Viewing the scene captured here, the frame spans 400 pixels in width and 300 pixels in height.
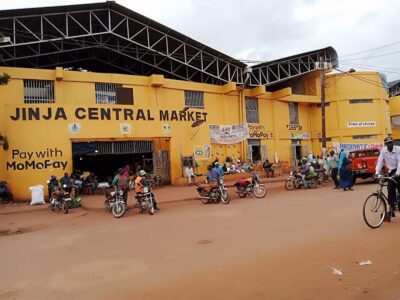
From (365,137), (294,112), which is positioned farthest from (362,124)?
(294,112)

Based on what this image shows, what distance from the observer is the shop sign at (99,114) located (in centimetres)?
1903

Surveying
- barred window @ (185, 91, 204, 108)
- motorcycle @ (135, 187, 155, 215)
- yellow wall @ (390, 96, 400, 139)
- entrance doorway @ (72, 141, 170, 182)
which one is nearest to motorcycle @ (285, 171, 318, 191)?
entrance doorway @ (72, 141, 170, 182)

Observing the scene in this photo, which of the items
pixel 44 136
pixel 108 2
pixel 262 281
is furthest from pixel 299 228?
pixel 108 2

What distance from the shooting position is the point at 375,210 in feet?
26.4

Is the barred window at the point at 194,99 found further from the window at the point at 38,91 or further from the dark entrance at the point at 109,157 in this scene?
the window at the point at 38,91

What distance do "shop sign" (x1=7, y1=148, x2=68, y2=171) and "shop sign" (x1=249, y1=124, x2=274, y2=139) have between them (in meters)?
14.2

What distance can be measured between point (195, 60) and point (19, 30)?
1132 cm

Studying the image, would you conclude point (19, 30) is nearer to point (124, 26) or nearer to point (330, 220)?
point (124, 26)

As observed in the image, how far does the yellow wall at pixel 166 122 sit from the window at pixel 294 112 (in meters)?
0.54

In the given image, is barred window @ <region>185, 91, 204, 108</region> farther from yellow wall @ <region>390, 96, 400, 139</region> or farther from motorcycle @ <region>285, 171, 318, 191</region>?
yellow wall @ <region>390, 96, 400, 139</region>

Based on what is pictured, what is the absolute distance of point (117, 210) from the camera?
1274 centimetres

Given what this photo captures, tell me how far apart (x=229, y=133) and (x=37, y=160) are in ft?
41.3

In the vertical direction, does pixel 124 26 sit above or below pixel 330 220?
above

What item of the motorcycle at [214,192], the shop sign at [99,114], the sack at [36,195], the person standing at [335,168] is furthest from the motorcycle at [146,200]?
the shop sign at [99,114]
